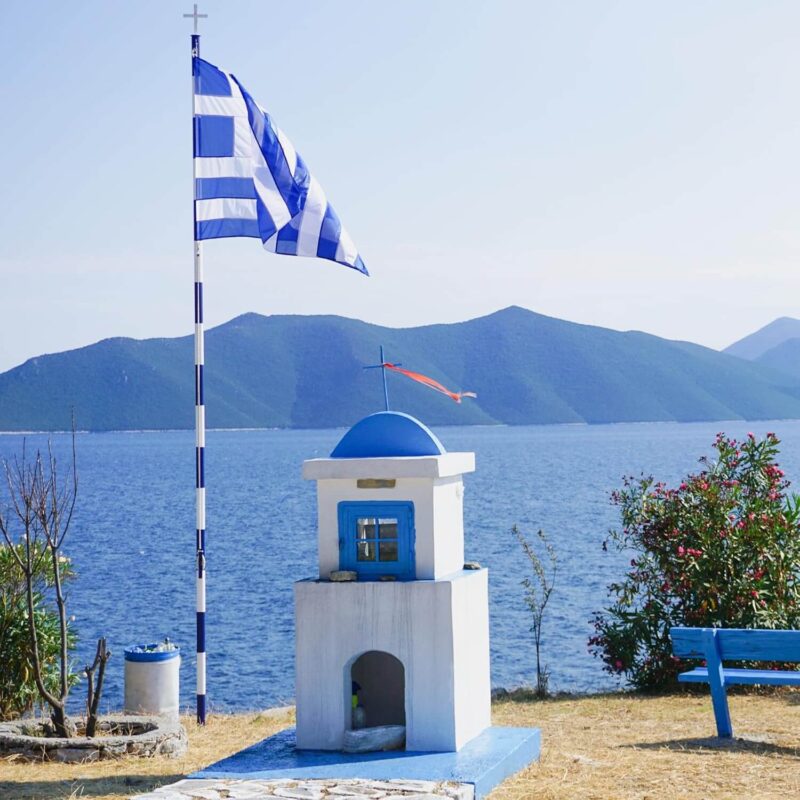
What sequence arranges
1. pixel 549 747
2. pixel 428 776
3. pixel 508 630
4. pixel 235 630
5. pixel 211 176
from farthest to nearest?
pixel 235 630
pixel 508 630
pixel 211 176
pixel 549 747
pixel 428 776

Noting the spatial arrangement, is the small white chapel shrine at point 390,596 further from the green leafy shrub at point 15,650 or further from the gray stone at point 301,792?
the green leafy shrub at point 15,650

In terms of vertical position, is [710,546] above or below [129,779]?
above

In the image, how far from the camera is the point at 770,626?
13.5m

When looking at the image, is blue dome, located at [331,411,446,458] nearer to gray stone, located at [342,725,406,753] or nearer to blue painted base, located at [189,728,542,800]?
gray stone, located at [342,725,406,753]

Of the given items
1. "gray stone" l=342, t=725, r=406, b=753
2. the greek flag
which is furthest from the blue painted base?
the greek flag

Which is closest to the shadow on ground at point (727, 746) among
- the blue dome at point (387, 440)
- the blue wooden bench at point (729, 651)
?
the blue wooden bench at point (729, 651)

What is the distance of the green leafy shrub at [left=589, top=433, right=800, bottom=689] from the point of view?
1381 cm

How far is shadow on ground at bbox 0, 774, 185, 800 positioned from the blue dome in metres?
2.76

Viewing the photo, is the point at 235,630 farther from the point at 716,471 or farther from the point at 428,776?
the point at 428,776

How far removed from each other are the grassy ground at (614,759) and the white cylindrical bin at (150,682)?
1.47 ft

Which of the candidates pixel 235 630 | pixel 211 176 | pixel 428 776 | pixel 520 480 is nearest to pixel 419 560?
pixel 428 776

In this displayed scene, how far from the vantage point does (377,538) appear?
941 centimetres

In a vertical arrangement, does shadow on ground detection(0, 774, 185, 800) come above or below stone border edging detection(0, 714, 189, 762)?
below

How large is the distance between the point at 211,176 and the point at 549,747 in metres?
6.09
